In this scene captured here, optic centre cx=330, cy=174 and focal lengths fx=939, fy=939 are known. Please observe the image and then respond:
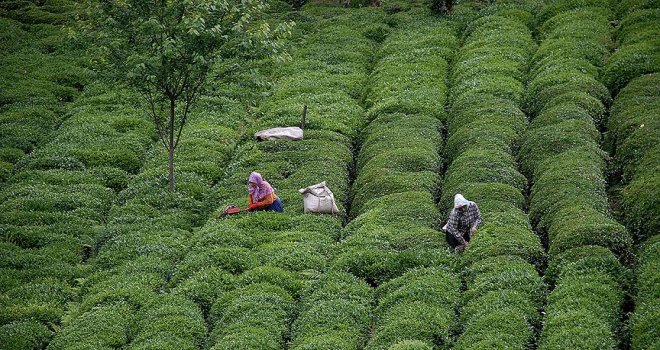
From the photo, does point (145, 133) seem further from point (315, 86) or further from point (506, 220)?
point (506, 220)

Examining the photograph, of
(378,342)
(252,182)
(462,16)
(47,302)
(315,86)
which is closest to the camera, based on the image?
(378,342)

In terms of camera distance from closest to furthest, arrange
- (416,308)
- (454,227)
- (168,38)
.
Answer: (416,308), (454,227), (168,38)

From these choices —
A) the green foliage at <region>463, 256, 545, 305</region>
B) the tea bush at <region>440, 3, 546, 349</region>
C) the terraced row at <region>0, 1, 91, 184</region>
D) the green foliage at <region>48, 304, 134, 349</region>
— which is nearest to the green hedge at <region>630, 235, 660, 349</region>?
the tea bush at <region>440, 3, 546, 349</region>

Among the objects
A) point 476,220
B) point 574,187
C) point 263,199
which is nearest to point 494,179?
point 574,187

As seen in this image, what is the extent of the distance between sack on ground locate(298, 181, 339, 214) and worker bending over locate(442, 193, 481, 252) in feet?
18.2

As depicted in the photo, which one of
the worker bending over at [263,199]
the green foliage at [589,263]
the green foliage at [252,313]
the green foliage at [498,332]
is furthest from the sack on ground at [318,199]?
the green foliage at [498,332]

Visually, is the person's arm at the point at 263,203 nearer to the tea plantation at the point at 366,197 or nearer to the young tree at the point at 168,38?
the tea plantation at the point at 366,197

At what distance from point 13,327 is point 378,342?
11791mm

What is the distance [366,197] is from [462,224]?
628 cm

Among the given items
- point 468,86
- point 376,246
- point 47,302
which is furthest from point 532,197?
point 47,302

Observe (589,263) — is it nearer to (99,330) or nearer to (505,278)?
(505,278)

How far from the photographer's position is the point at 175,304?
30328 mm

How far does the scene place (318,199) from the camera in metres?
36.6

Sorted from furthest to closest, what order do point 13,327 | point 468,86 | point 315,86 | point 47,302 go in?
point 315,86, point 468,86, point 47,302, point 13,327
